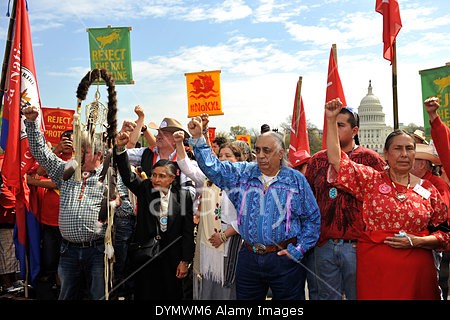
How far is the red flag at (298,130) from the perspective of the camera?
6.50 m

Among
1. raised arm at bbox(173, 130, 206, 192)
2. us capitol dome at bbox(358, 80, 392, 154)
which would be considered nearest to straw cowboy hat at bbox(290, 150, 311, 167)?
raised arm at bbox(173, 130, 206, 192)

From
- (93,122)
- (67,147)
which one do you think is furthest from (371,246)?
(67,147)

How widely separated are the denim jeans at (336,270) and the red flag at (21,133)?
2.87 metres

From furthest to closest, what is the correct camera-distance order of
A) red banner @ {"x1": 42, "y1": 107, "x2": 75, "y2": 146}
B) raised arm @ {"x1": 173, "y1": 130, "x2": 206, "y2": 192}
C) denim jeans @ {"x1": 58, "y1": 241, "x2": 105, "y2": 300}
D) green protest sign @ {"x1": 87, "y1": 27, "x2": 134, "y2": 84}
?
green protest sign @ {"x1": 87, "y1": 27, "x2": 134, "y2": 84} < red banner @ {"x1": 42, "y1": 107, "x2": 75, "y2": 146} < denim jeans @ {"x1": 58, "y1": 241, "x2": 105, "y2": 300} < raised arm @ {"x1": 173, "y1": 130, "x2": 206, "y2": 192}

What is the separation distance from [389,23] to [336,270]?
3423 millimetres

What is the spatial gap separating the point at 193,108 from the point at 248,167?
689 centimetres

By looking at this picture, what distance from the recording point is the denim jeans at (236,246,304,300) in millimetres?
3236

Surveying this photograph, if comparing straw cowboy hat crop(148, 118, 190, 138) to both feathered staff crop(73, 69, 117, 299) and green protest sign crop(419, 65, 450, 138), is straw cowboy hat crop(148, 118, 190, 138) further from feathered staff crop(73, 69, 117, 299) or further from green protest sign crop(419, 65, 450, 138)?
green protest sign crop(419, 65, 450, 138)

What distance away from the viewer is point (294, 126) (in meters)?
6.76

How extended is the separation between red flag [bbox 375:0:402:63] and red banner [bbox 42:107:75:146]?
5.50m

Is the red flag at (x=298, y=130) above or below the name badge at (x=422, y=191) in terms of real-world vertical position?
above

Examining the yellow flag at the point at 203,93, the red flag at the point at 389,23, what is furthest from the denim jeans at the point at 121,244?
the yellow flag at the point at 203,93

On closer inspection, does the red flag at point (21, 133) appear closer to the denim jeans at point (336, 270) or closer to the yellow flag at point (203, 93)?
the denim jeans at point (336, 270)

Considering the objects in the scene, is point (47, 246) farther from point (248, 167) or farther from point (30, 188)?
point (248, 167)
